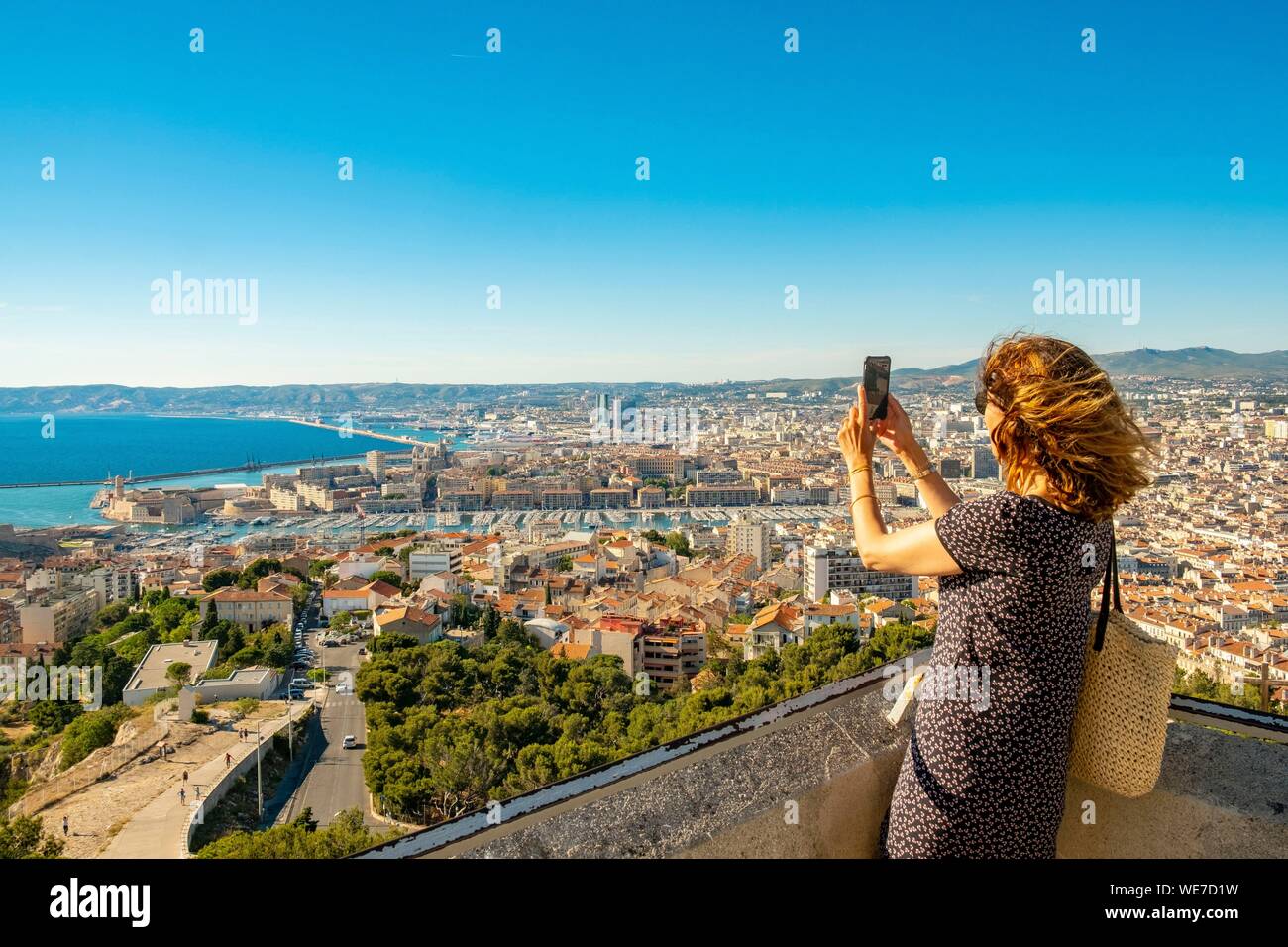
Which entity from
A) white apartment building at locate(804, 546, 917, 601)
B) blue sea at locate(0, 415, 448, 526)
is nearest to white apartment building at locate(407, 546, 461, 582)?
white apartment building at locate(804, 546, 917, 601)

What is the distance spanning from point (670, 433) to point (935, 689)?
45394 mm

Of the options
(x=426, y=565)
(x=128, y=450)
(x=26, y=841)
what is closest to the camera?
(x=26, y=841)

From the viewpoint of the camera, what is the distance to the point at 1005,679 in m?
0.68

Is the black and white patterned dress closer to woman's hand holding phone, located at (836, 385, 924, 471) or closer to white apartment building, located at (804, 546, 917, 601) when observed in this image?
woman's hand holding phone, located at (836, 385, 924, 471)

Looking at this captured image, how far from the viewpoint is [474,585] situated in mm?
17281

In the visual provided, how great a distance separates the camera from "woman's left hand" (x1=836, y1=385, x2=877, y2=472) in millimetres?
813

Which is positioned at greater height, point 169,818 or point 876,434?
point 876,434

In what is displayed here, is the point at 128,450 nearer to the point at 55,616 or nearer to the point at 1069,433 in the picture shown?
the point at 55,616

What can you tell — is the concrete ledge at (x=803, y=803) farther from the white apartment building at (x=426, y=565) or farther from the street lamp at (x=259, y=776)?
the white apartment building at (x=426, y=565)

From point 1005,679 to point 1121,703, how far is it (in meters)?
0.13

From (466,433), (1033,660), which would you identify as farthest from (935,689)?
(466,433)

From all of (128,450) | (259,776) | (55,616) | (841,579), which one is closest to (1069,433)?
(259,776)
